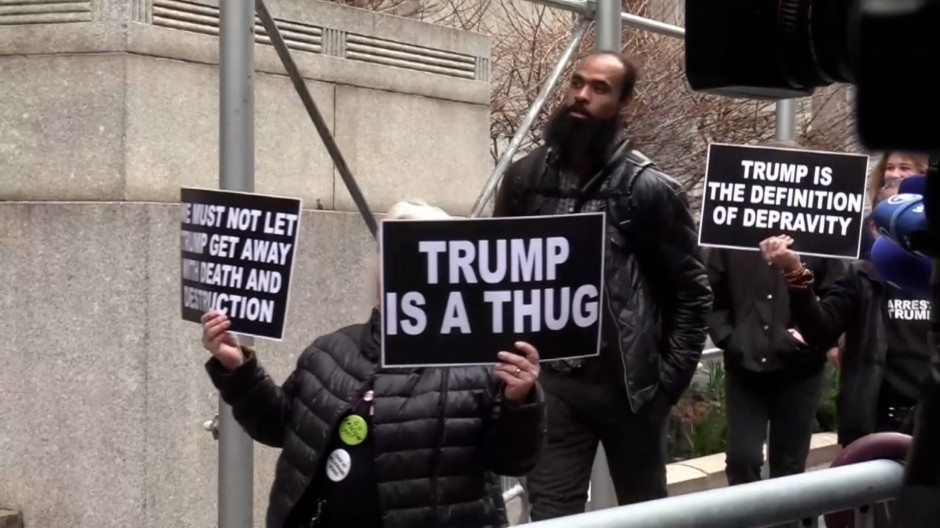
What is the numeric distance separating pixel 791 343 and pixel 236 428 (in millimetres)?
2581

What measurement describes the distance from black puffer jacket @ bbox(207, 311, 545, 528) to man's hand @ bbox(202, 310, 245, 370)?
34mm

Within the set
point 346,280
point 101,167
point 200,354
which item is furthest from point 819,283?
point 101,167

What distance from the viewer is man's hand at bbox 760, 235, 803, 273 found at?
607 cm

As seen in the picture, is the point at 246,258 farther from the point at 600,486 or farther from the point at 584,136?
the point at 600,486

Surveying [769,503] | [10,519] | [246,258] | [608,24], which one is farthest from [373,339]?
[608,24]

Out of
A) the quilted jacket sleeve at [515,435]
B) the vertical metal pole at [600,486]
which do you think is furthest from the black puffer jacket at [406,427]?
the vertical metal pole at [600,486]

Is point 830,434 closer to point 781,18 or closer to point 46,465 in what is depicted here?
point 46,465

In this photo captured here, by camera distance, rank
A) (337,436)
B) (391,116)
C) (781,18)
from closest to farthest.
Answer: (781,18)
(337,436)
(391,116)

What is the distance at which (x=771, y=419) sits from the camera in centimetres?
703

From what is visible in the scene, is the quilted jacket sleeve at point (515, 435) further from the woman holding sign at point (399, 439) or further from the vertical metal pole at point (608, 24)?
the vertical metal pole at point (608, 24)

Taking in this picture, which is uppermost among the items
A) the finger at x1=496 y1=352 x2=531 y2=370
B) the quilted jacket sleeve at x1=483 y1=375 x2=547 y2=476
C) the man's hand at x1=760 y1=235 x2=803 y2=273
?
the man's hand at x1=760 y1=235 x2=803 y2=273

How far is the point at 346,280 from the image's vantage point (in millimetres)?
7441

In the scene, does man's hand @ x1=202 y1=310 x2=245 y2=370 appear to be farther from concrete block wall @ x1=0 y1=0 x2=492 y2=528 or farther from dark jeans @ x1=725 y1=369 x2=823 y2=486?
dark jeans @ x1=725 y1=369 x2=823 y2=486

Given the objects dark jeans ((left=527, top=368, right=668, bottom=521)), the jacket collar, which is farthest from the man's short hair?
the jacket collar
